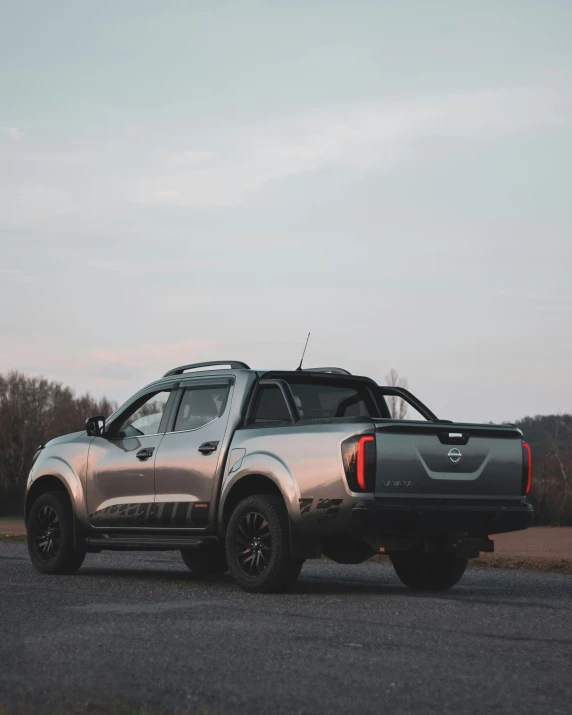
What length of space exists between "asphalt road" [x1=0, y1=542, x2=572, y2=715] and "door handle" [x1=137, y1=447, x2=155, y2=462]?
1234 millimetres

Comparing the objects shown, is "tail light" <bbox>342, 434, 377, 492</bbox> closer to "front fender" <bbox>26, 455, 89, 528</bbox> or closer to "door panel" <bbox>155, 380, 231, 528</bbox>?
"door panel" <bbox>155, 380, 231, 528</bbox>

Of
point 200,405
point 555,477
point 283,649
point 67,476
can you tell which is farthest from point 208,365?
point 555,477

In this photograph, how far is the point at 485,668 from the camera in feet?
18.4

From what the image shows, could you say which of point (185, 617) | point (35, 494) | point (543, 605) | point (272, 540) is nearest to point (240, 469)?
point (272, 540)

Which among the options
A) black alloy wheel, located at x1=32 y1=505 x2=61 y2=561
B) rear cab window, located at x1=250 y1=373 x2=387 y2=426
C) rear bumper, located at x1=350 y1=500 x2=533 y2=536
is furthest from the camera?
black alloy wheel, located at x1=32 y1=505 x2=61 y2=561

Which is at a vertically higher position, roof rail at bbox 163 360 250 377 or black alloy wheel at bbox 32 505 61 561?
roof rail at bbox 163 360 250 377

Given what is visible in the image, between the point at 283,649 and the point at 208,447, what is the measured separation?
3975mm

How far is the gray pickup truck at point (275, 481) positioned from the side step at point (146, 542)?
0.02 m

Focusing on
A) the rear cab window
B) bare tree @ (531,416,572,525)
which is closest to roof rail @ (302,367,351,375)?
the rear cab window

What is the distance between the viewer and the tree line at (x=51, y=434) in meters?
79.0

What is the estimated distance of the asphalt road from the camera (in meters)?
4.86

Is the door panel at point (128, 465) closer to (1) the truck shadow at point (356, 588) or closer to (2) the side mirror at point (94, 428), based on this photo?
(2) the side mirror at point (94, 428)

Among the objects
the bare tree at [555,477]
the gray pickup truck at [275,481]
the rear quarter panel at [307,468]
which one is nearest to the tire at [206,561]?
the gray pickup truck at [275,481]

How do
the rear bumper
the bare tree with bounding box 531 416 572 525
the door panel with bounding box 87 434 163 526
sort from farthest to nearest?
1. the bare tree with bounding box 531 416 572 525
2. the door panel with bounding box 87 434 163 526
3. the rear bumper
